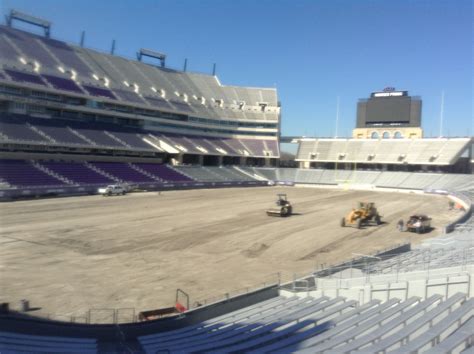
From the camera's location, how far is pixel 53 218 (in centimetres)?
2891

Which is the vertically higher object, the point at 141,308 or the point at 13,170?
the point at 13,170

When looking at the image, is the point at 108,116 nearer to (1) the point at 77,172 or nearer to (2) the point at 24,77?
(2) the point at 24,77

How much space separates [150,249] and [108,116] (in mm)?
49358

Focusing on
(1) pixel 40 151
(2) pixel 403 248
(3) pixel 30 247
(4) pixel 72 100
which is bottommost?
(3) pixel 30 247

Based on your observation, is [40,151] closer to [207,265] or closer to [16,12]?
[16,12]

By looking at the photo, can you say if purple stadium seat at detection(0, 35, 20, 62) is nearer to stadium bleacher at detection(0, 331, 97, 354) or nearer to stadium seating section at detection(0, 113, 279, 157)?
stadium seating section at detection(0, 113, 279, 157)

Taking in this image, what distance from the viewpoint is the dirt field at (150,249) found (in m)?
14.1

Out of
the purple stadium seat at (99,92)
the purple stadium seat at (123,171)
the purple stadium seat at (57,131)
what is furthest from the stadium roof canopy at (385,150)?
the purple stadium seat at (57,131)

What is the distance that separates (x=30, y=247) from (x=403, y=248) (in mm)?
18891

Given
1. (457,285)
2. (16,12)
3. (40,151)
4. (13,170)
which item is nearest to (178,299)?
(457,285)

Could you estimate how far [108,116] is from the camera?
6481cm

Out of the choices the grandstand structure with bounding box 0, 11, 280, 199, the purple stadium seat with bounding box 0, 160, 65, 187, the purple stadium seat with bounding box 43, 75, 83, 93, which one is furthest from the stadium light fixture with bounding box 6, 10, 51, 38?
the purple stadium seat with bounding box 0, 160, 65, 187

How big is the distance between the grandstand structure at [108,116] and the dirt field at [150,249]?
44.9 ft

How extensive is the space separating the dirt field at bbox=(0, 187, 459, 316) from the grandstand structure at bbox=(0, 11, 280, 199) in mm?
13688
